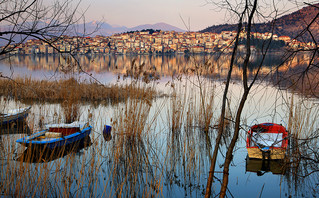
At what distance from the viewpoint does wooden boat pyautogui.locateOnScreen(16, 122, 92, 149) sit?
565 cm

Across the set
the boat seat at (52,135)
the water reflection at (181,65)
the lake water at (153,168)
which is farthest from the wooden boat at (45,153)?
the water reflection at (181,65)

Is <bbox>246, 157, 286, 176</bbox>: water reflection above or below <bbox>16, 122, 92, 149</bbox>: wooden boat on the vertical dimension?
below

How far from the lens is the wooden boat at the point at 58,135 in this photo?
5.65m

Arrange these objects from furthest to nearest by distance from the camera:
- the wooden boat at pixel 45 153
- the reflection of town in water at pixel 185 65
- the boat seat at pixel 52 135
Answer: the boat seat at pixel 52 135
the wooden boat at pixel 45 153
the reflection of town in water at pixel 185 65

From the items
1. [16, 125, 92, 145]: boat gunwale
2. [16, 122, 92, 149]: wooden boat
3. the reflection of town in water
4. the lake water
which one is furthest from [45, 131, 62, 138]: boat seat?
the reflection of town in water

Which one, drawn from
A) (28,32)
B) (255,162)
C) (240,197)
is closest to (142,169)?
(240,197)

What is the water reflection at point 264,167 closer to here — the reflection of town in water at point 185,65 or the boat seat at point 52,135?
the reflection of town in water at point 185,65

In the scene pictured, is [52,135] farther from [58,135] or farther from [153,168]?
[153,168]

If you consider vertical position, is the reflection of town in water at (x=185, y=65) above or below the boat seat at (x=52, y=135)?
above

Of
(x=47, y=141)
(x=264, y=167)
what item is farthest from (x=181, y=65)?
(x=47, y=141)

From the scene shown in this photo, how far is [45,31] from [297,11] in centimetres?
188

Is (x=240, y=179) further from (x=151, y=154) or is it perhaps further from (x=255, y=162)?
(x=151, y=154)

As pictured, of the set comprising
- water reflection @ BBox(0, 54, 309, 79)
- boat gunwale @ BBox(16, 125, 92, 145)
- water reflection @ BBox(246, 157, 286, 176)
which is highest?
water reflection @ BBox(0, 54, 309, 79)

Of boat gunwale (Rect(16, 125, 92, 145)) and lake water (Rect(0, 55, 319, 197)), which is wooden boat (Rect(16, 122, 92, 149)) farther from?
lake water (Rect(0, 55, 319, 197))
